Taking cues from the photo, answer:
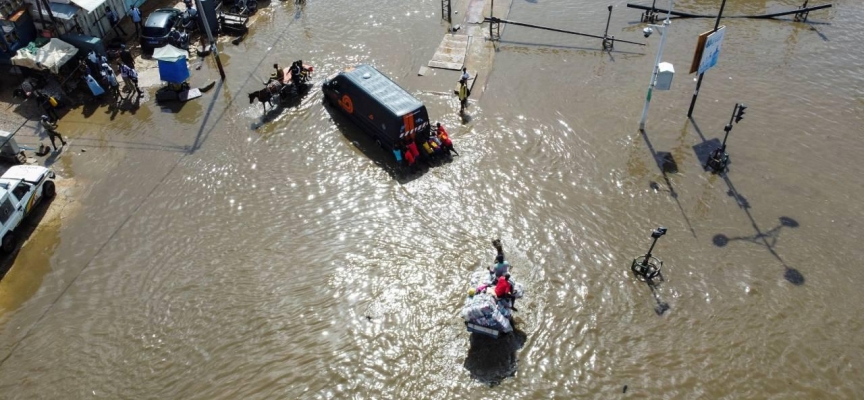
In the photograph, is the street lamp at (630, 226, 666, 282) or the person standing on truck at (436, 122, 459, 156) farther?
the person standing on truck at (436, 122, 459, 156)

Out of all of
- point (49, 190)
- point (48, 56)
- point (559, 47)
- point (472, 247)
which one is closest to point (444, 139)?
point (472, 247)

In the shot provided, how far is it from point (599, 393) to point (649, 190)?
8.18 meters

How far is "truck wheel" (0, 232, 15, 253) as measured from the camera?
52.5ft

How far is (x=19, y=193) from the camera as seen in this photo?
16766 mm

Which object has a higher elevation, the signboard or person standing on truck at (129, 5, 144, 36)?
the signboard

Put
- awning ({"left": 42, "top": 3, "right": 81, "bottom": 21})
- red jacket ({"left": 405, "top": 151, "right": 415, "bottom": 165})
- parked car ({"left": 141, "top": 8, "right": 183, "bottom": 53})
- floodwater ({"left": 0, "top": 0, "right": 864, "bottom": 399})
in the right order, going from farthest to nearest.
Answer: parked car ({"left": 141, "top": 8, "right": 183, "bottom": 53}), awning ({"left": 42, "top": 3, "right": 81, "bottom": 21}), red jacket ({"left": 405, "top": 151, "right": 415, "bottom": 165}), floodwater ({"left": 0, "top": 0, "right": 864, "bottom": 399})

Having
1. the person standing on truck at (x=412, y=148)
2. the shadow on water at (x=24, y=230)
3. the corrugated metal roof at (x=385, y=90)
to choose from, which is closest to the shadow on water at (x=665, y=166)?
the person standing on truck at (x=412, y=148)

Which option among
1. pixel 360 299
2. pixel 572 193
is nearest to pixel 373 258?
pixel 360 299

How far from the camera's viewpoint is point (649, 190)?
58.9ft

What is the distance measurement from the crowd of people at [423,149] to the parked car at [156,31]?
14.8 meters

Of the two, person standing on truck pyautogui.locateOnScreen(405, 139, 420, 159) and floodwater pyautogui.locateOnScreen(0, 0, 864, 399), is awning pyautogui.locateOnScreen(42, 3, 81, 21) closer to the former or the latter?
floodwater pyautogui.locateOnScreen(0, 0, 864, 399)

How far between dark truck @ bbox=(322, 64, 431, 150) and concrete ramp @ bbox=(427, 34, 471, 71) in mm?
5128

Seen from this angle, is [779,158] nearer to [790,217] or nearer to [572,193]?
[790,217]

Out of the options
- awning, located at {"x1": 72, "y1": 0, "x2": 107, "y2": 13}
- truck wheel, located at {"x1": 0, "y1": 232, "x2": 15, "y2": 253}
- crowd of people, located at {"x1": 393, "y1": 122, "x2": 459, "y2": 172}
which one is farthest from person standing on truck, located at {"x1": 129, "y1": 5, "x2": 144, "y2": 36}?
crowd of people, located at {"x1": 393, "y1": 122, "x2": 459, "y2": 172}
